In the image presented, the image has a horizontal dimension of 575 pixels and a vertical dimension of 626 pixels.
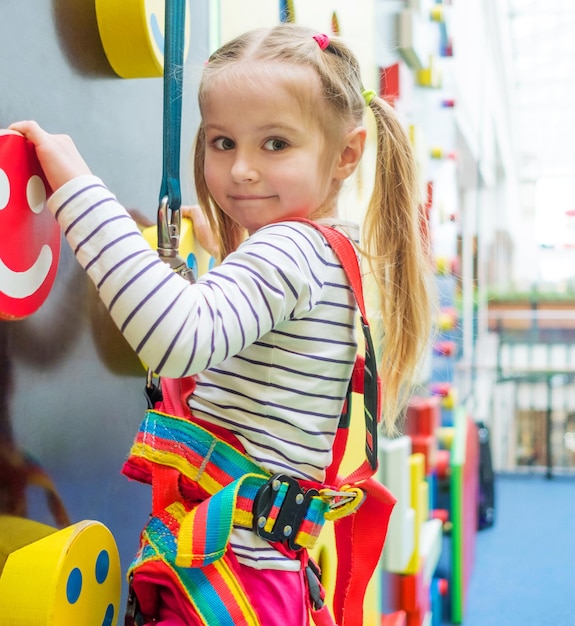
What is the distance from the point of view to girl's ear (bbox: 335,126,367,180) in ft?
1.99

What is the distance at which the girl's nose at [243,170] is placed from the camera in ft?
1.71

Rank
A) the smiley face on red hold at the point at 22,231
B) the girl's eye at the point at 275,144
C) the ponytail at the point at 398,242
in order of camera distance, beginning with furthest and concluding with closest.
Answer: the ponytail at the point at 398,242 < the girl's eye at the point at 275,144 < the smiley face on red hold at the point at 22,231

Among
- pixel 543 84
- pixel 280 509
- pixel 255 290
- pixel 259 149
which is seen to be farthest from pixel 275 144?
pixel 543 84

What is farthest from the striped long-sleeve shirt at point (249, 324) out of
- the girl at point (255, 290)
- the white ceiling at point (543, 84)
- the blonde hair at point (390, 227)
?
the white ceiling at point (543, 84)

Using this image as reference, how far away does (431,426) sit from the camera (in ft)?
6.37

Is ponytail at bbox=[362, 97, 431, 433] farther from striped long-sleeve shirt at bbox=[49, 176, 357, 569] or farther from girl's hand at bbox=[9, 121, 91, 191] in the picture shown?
girl's hand at bbox=[9, 121, 91, 191]

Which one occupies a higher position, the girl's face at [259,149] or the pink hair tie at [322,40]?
the pink hair tie at [322,40]

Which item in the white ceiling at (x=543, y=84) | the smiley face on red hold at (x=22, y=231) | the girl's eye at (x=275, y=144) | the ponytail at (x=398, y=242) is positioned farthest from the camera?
the white ceiling at (x=543, y=84)

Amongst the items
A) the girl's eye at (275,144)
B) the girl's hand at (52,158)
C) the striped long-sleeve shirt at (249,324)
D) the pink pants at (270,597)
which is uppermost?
the girl's eye at (275,144)

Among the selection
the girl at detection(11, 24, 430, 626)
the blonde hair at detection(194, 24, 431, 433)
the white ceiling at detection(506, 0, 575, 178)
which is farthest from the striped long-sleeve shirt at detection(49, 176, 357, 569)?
the white ceiling at detection(506, 0, 575, 178)

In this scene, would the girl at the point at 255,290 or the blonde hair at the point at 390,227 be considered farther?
the blonde hair at the point at 390,227

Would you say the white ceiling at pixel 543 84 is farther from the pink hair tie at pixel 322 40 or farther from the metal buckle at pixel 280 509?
the metal buckle at pixel 280 509

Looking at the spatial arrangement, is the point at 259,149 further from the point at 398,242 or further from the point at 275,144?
the point at 398,242

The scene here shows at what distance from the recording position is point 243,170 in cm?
52
